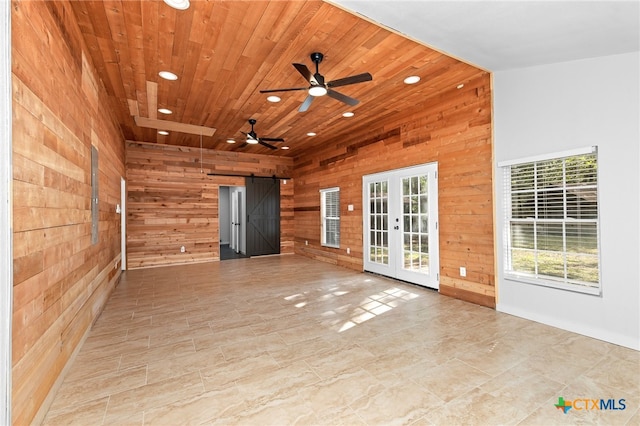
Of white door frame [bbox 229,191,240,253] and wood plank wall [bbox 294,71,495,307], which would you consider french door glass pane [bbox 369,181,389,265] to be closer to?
wood plank wall [bbox 294,71,495,307]

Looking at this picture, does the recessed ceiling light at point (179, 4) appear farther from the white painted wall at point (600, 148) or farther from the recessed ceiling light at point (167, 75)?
the white painted wall at point (600, 148)

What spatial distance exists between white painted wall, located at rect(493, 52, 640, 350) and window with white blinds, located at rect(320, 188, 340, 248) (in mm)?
4125

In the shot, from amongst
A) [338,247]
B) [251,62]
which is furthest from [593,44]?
[338,247]

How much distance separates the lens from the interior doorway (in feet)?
28.8

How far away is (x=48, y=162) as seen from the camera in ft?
6.45

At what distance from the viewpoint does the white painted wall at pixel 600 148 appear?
2697 millimetres

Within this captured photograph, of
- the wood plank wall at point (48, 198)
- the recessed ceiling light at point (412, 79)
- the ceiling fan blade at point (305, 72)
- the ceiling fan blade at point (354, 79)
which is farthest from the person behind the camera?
the recessed ceiling light at point (412, 79)

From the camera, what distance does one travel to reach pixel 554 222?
10.7 ft

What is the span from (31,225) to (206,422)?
1553mm

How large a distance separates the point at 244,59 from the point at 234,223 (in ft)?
23.5

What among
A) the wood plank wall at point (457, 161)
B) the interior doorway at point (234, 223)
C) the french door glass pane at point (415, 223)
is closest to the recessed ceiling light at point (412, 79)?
the wood plank wall at point (457, 161)

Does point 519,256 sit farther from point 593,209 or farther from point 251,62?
point 251,62

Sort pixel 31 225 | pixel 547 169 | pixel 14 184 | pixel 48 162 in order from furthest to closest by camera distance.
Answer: pixel 547 169, pixel 48 162, pixel 31 225, pixel 14 184

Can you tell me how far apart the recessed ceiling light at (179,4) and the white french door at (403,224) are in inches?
149
